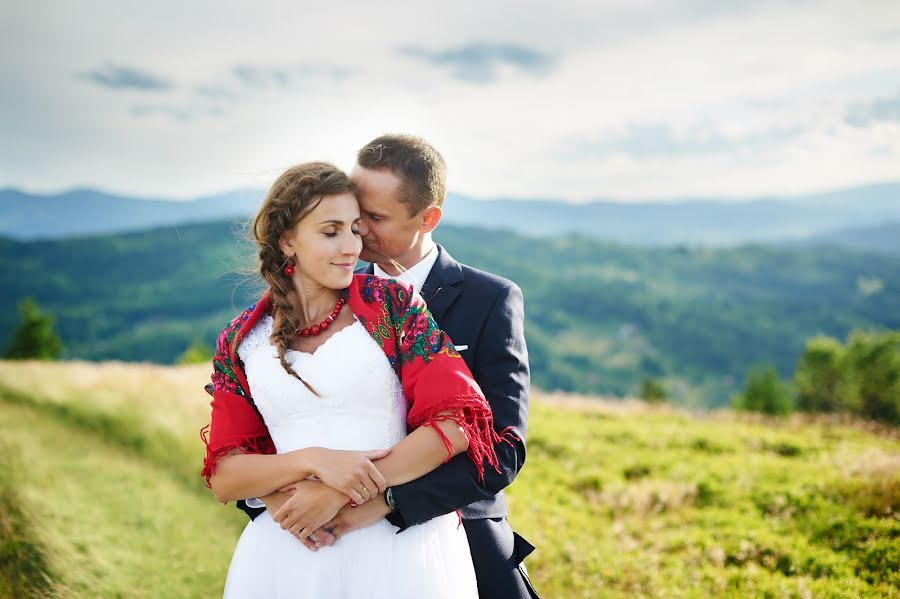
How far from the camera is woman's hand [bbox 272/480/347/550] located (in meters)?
3.29

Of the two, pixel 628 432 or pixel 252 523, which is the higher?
pixel 252 523

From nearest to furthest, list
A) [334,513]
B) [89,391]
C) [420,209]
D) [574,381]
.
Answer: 1. [334,513]
2. [420,209]
3. [89,391]
4. [574,381]

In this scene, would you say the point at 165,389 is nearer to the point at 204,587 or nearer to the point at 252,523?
the point at 204,587

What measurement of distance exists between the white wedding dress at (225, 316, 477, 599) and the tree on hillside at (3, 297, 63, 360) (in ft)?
232

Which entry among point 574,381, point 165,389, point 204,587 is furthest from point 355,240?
point 574,381

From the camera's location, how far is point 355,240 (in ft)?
12.0

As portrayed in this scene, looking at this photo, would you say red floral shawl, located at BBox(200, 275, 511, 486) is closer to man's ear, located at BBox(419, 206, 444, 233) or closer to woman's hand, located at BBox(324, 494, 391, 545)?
woman's hand, located at BBox(324, 494, 391, 545)

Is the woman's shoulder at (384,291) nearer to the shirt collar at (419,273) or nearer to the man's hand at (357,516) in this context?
the shirt collar at (419,273)

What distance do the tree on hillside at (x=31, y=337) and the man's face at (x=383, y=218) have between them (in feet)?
231

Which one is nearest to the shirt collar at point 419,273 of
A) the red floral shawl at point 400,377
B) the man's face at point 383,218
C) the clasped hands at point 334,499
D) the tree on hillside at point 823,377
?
the man's face at point 383,218

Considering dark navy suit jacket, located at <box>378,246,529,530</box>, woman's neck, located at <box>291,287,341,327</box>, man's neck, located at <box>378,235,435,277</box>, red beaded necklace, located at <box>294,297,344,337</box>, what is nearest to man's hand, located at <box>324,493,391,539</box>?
dark navy suit jacket, located at <box>378,246,529,530</box>

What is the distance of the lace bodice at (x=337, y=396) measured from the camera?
340cm

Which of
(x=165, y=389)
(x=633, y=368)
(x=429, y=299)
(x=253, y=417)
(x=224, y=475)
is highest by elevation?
(x=429, y=299)

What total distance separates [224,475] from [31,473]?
8002 mm
